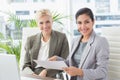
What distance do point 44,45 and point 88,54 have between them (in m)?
0.69

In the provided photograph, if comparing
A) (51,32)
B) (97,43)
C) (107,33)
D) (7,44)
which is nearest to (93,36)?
(97,43)

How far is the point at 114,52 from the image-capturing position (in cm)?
247

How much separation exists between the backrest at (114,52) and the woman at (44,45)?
51 centimetres

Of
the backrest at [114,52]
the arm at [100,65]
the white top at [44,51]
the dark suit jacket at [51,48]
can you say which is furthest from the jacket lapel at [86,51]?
the white top at [44,51]

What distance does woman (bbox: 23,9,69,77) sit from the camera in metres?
2.73

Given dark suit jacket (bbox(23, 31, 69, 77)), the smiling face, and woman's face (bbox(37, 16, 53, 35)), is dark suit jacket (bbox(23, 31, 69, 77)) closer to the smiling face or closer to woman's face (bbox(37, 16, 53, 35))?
woman's face (bbox(37, 16, 53, 35))

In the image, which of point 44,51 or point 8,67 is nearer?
point 8,67

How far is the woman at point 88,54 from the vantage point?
2.14m

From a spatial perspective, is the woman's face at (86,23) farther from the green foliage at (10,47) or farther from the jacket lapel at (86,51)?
the green foliage at (10,47)

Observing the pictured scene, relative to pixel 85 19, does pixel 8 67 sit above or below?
below

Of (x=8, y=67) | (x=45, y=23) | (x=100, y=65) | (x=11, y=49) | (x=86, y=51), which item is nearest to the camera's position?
(x=8, y=67)

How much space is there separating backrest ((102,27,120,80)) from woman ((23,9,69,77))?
0.51 meters

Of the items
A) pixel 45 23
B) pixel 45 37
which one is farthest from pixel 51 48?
pixel 45 23

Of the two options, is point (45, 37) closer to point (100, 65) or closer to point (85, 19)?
point (85, 19)
